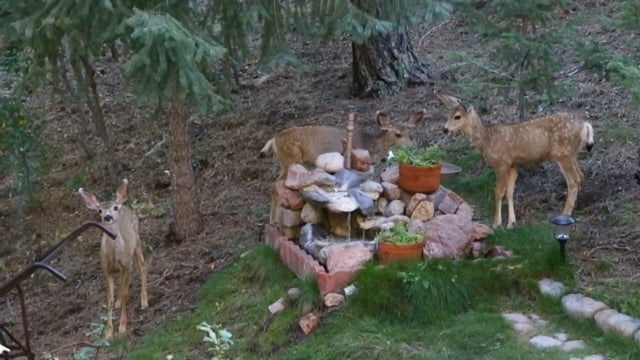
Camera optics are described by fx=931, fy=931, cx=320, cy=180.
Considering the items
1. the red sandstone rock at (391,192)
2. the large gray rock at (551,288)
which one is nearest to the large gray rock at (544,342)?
the large gray rock at (551,288)

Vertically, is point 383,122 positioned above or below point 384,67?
below

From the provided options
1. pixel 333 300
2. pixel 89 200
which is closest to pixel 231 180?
pixel 89 200

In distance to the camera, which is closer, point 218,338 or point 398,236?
point 218,338

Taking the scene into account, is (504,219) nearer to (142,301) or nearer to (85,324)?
(142,301)

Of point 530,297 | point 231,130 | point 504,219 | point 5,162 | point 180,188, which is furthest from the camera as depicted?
point 231,130

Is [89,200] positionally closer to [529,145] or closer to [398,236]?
[398,236]

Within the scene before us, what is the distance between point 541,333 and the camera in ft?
17.9

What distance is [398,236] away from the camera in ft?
20.4

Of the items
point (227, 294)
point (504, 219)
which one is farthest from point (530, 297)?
point (227, 294)

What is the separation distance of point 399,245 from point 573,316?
47.4 inches

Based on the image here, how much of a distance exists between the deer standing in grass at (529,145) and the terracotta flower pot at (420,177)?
0.76m

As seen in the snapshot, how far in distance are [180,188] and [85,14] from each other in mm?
2351

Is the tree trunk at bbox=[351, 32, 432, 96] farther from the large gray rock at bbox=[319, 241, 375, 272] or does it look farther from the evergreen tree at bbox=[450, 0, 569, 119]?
the large gray rock at bbox=[319, 241, 375, 272]

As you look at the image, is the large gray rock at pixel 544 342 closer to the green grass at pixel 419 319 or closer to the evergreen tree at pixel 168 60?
the green grass at pixel 419 319
